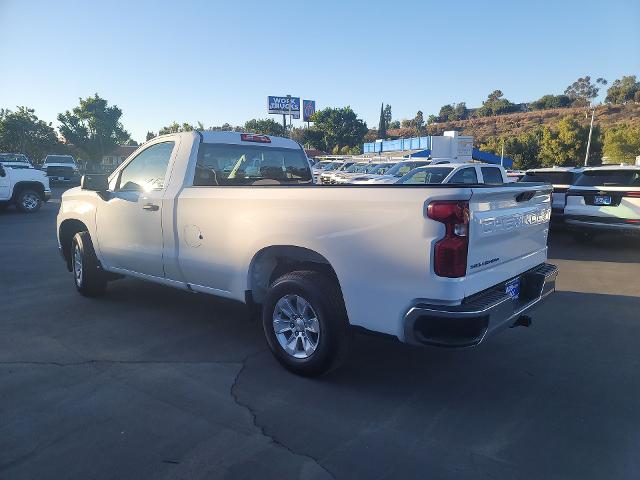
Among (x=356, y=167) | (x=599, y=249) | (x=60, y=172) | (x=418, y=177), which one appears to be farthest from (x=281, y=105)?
(x=599, y=249)

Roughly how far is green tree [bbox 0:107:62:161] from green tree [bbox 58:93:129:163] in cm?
716

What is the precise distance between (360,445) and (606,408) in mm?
1830

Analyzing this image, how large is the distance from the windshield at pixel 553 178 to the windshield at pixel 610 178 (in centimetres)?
149

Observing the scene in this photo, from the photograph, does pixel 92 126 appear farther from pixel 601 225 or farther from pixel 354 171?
pixel 601 225

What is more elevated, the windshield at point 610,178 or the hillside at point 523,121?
the hillside at point 523,121

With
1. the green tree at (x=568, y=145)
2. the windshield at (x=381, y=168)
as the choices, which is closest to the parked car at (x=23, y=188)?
the windshield at (x=381, y=168)

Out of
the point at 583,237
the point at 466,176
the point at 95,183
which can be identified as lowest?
the point at 583,237

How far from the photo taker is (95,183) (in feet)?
18.4

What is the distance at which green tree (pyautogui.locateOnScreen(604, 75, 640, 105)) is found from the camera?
312ft

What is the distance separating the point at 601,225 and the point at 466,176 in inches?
153

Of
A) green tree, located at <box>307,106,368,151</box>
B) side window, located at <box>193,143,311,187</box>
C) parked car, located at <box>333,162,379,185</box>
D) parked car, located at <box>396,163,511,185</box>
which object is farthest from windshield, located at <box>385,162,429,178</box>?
green tree, located at <box>307,106,368,151</box>

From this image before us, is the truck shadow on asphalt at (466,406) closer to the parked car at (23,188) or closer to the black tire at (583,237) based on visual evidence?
the black tire at (583,237)

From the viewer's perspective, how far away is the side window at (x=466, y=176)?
41.8 feet

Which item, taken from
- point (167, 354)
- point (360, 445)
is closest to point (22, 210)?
point (167, 354)
